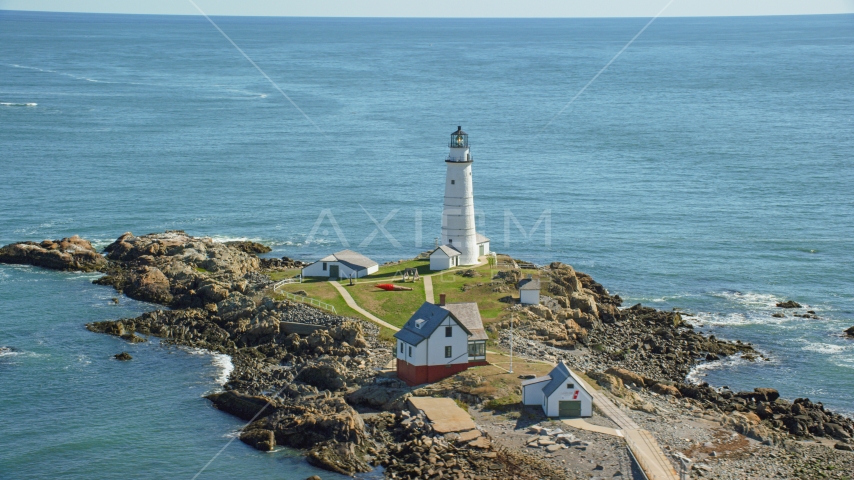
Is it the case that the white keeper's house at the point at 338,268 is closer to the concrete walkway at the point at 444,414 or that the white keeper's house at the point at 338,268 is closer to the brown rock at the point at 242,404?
the brown rock at the point at 242,404

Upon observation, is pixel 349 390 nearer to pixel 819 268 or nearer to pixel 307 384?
pixel 307 384

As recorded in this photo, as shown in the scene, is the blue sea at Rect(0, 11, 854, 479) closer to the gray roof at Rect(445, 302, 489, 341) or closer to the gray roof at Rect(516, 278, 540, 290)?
the gray roof at Rect(516, 278, 540, 290)

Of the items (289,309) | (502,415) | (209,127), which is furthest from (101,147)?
(502,415)

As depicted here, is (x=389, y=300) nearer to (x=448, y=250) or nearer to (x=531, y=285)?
(x=448, y=250)

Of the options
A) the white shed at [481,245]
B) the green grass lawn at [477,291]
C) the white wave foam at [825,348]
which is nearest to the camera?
the green grass lawn at [477,291]

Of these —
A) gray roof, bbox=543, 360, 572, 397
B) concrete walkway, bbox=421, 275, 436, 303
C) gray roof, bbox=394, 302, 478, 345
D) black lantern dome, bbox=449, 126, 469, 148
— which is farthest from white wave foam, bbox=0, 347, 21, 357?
gray roof, bbox=543, 360, 572, 397

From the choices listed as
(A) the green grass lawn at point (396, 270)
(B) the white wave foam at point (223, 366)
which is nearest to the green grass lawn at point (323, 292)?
(A) the green grass lawn at point (396, 270)
